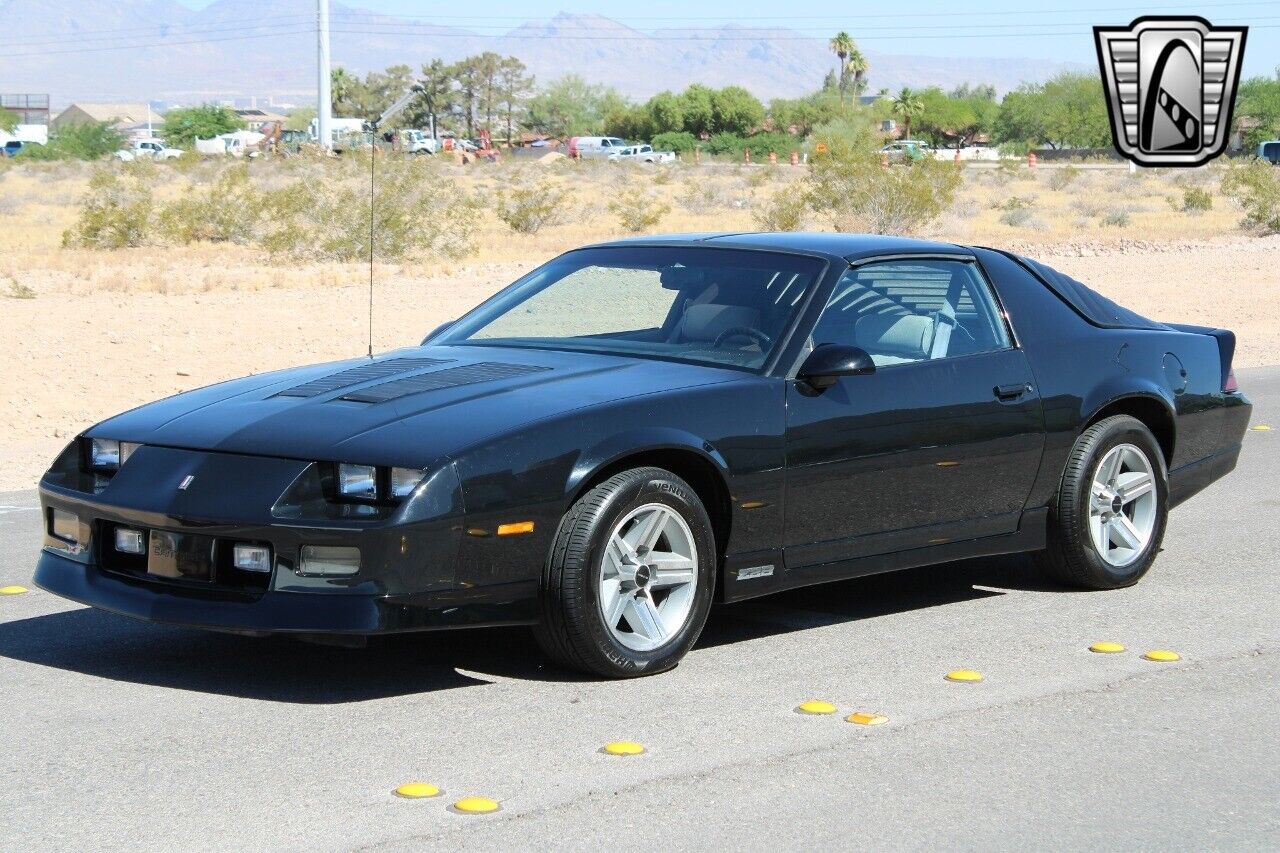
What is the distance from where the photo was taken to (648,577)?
582 cm

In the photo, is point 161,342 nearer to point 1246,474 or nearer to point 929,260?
point 1246,474

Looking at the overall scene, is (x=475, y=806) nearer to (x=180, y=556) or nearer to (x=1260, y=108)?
(x=180, y=556)

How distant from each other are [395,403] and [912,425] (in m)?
1.93

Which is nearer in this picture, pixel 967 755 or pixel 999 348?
pixel 967 755

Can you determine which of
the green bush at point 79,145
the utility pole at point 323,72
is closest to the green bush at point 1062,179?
the utility pole at point 323,72

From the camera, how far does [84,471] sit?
19.5ft

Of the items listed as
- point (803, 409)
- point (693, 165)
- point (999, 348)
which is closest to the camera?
point (803, 409)

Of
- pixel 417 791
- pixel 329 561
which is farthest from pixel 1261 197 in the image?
pixel 417 791

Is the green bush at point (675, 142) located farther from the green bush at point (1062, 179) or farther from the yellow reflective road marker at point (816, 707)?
the yellow reflective road marker at point (816, 707)

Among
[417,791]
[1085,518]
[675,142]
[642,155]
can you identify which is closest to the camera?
[417,791]

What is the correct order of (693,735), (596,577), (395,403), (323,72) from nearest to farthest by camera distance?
(693,735)
(596,577)
(395,403)
(323,72)

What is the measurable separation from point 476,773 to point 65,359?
42.6 feet

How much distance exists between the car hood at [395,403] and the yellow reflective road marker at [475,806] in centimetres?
115

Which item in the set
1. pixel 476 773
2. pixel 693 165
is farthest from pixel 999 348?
pixel 693 165
